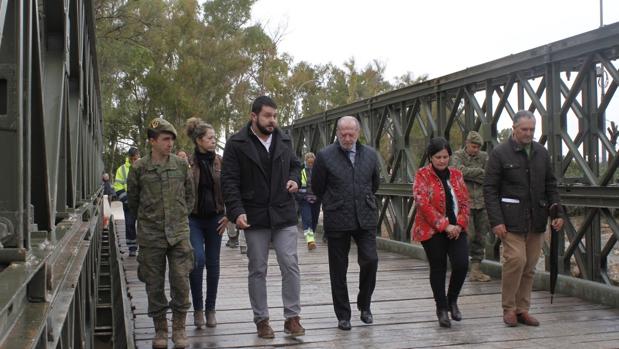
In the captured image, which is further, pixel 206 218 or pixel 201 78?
pixel 201 78

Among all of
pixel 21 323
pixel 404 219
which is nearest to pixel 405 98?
pixel 404 219

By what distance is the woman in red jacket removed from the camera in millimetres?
6199

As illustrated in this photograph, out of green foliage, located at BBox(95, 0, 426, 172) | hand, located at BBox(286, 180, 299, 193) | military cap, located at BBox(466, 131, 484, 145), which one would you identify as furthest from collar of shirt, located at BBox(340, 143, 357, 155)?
green foliage, located at BBox(95, 0, 426, 172)

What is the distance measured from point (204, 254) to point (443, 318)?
6.90 ft

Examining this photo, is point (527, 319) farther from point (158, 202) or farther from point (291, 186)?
point (158, 202)

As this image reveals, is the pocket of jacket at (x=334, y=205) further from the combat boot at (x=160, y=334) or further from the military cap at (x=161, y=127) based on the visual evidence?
the combat boot at (x=160, y=334)

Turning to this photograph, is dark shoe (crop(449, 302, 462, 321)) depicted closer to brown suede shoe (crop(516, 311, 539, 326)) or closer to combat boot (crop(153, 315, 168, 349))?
brown suede shoe (crop(516, 311, 539, 326))

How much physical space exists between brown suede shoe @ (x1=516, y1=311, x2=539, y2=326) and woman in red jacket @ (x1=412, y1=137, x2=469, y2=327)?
499 millimetres

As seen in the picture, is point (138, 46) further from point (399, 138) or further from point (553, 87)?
point (553, 87)

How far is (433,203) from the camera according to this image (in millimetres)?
6223

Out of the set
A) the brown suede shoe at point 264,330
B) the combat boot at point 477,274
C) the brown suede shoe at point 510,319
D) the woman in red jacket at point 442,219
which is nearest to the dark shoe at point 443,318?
the woman in red jacket at point 442,219

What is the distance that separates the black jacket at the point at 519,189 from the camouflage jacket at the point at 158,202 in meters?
2.59

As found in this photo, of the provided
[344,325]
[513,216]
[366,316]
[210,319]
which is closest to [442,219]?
[513,216]

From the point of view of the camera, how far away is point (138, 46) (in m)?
28.1
